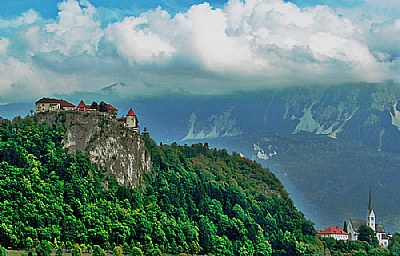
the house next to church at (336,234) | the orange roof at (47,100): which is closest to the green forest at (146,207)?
the orange roof at (47,100)

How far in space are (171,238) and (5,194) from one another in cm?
1978

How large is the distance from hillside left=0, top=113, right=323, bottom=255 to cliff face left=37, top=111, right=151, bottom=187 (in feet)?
3.18

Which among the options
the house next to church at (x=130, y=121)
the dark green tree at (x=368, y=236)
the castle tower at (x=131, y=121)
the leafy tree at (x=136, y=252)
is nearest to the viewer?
the leafy tree at (x=136, y=252)

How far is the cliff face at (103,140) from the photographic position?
103m

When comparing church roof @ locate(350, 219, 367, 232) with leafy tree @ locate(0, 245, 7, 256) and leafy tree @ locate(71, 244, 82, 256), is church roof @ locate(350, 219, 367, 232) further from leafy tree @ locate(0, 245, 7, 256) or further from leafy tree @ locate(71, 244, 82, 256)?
leafy tree @ locate(0, 245, 7, 256)

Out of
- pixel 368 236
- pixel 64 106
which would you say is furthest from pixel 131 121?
pixel 368 236

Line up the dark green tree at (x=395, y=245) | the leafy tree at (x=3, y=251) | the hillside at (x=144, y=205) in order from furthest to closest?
1. the dark green tree at (x=395, y=245)
2. the hillside at (x=144, y=205)
3. the leafy tree at (x=3, y=251)

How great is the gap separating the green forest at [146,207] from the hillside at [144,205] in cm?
11

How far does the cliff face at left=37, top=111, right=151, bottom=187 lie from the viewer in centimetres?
10275

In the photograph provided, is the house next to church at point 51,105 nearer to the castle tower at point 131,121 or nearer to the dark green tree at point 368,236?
the castle tower at point 131,121

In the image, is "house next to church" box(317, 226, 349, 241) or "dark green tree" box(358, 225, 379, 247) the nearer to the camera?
"dark green tree" box(358, 225, 379, 247)

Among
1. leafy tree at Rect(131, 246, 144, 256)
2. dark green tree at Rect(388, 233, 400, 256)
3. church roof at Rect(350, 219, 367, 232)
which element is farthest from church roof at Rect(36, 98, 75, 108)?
dark green tree at Rect(388, 233, 400, 256)

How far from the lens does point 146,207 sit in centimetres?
10481

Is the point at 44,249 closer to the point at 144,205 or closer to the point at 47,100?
the point at 144,205
